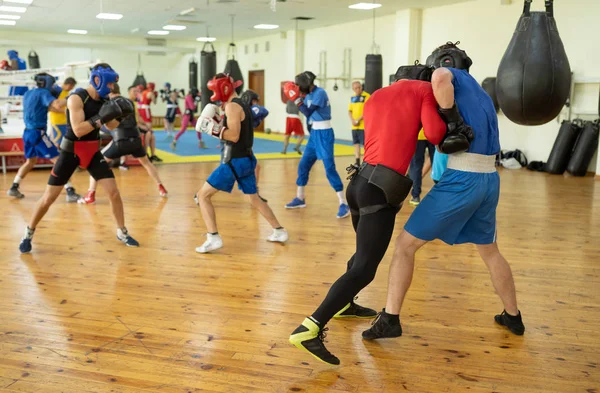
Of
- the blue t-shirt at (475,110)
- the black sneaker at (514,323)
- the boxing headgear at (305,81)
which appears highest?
the boxing headgear at (305,81)

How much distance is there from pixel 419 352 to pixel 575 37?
785cm

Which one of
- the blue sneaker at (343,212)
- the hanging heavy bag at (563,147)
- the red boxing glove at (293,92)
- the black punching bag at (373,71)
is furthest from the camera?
the black punching bag at (373,71)

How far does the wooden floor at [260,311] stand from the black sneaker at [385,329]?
0.05 metres

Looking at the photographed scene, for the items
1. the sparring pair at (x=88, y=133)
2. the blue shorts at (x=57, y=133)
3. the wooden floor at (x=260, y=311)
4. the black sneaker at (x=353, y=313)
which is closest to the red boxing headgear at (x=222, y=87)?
the sparring pair at (x=88, y=133)

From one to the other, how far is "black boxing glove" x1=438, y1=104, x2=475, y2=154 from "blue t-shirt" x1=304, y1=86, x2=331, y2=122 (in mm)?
3292

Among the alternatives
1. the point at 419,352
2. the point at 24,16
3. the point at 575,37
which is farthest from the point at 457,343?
the point at 24,16

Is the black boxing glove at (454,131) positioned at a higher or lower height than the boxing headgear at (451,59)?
lower

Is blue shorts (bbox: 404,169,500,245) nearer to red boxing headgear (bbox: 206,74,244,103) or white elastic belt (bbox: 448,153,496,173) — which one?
white elastic belt (bbox: 448,153,496,173)

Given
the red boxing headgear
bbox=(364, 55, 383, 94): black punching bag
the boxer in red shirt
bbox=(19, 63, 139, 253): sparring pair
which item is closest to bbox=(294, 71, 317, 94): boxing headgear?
the red boxing headgear

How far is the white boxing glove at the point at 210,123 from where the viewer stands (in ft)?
13.1

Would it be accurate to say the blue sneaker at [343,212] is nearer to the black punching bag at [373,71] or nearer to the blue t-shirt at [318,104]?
the blue t-shirt at [318,104]

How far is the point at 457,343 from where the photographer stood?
2.73 metres

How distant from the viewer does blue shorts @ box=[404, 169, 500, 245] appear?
254cm

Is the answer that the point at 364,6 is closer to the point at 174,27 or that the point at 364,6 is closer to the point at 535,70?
the point at 174,27
